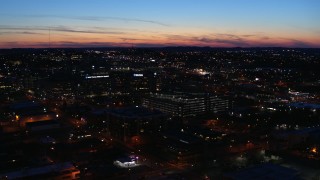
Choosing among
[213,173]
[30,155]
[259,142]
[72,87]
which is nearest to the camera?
[213,173]

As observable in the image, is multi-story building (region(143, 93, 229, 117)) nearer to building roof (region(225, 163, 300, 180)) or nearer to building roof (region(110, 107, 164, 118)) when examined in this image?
building roof (region(110, 107, 164, 118))

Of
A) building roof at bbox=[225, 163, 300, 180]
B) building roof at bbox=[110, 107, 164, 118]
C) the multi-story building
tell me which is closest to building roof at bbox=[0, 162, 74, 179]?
building roof at bbox=[225, 163, 300, 180]

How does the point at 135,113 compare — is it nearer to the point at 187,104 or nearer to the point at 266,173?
the point at 187,104

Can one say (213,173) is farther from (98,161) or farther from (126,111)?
(126,111)

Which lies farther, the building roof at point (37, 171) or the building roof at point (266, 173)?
the building roof at point (37, 171)

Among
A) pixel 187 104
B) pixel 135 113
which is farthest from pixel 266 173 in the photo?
pixel 187 104

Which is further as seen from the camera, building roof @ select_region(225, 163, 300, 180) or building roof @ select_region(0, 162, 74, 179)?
building roof @ select_region(0, 162, 74, 179)

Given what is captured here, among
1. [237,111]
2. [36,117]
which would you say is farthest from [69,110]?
[237,111]

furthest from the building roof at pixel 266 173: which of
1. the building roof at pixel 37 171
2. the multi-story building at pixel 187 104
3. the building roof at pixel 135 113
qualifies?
the multi-story building at pixel 187 104

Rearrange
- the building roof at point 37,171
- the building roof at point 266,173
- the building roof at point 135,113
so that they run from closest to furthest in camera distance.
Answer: the building roof at point 266,173 < the building roof at point 37,171 < the building roof at point 135,113

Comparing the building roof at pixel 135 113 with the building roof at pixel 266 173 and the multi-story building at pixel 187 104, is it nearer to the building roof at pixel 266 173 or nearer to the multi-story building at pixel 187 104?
the multi-story building at pixel 187 104

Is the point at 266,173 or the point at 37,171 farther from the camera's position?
the point at 37,171
